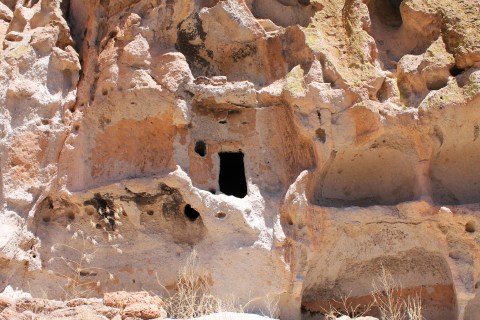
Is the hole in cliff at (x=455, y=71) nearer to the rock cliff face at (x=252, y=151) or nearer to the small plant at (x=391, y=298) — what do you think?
the rock cliff face at (x=252, y=151)

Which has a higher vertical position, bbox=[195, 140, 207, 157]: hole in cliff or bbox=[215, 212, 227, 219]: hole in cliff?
bbox=[195, 140, 207, 157]: hole in cliff

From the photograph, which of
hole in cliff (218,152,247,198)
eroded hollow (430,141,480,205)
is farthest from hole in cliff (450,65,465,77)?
hole in cliff (218,152,247,198)

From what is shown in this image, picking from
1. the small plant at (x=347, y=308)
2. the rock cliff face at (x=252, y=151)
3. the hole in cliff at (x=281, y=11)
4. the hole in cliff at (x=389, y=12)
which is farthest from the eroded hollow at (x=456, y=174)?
the hole in cliff at (x=281, y=11)

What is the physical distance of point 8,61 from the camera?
5570 millimetres

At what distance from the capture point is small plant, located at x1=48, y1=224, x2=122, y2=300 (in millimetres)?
5367

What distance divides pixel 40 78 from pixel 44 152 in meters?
0.67

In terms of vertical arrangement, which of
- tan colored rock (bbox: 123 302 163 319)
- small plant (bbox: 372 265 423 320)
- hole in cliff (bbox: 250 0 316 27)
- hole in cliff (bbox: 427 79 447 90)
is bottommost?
small plant (bbox: 372 265 423 320)

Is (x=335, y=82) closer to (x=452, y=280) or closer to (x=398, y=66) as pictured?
(x=398, y=66)

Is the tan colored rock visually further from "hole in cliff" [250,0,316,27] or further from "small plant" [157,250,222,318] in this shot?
"hole in cliff" [250,0,316,27]

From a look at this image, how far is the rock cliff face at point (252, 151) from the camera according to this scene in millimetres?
5258

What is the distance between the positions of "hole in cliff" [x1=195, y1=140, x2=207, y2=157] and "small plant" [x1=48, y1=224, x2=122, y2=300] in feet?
3.34

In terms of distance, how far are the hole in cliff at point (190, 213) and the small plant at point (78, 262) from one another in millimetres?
630

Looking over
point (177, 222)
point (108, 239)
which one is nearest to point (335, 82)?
point (177, 222)

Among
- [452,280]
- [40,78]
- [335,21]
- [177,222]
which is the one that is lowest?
[452,280]
